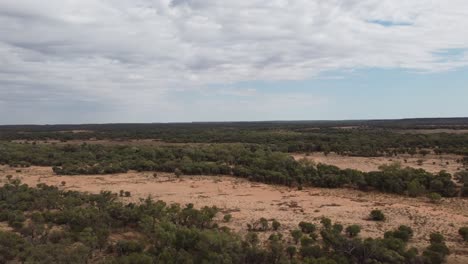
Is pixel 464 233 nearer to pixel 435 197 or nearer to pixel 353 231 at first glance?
pixel 353 231

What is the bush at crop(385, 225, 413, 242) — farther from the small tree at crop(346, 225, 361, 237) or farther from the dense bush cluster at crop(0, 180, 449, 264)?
the small tree at crop(346, 225, 361, 237)

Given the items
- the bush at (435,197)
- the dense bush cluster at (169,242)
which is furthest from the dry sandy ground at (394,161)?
the dense bush cluster at (169,242)

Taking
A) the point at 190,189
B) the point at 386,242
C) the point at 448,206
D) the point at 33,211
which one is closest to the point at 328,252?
the point at 386,242

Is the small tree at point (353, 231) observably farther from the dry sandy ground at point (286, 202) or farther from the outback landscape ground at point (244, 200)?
the dry sandy ground at point (286, 202)

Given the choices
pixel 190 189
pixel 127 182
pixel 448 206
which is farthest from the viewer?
pixel 127 182

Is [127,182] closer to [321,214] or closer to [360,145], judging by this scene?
[321,214]

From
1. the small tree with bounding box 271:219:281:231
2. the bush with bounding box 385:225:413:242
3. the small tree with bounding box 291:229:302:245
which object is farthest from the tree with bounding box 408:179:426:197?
the small tree with bounding box 291:229:302:245

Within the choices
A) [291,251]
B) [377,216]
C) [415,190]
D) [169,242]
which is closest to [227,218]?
[169,242]
